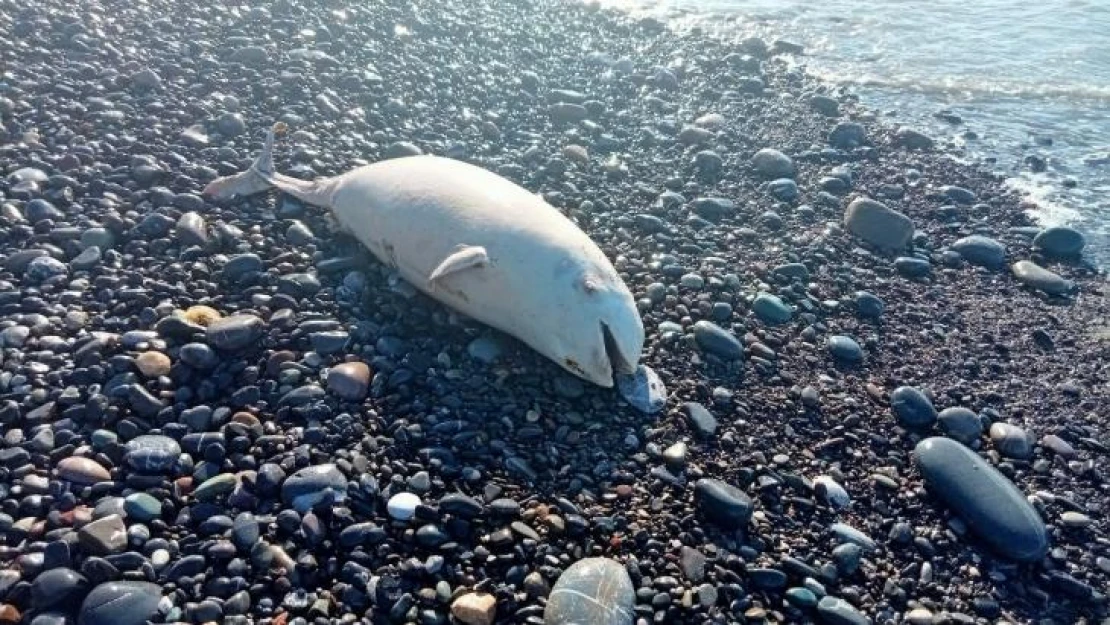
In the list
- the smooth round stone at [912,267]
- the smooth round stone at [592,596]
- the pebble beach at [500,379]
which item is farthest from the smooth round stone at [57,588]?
the smooth round stone at [912,267]

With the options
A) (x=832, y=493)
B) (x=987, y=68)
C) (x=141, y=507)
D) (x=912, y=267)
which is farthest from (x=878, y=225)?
(x=987, y=68)

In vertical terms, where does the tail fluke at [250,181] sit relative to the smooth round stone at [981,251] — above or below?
above

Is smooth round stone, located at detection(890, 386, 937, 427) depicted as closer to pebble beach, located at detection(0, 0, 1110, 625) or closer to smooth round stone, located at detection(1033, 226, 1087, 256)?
pebble beach, located at detection(0, 0, 1110, 625)

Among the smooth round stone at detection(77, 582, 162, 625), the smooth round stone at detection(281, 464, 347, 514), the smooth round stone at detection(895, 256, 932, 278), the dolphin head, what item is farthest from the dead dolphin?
the smooth round stone at detection(895, 256, 932, 278)

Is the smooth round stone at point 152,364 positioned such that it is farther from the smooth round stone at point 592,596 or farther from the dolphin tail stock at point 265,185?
the smooth round stone at point 592,596

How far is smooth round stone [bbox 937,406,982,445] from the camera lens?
18.7 ft

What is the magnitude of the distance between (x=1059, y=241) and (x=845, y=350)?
3256 millimetres

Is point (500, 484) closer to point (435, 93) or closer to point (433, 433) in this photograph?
point (433, 433)

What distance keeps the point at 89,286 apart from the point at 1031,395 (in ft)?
21.4

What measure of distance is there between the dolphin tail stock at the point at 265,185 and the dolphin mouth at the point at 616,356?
266cm

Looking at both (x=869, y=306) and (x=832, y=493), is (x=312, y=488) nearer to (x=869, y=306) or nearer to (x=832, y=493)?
(x=832, y=493)

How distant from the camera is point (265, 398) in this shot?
5.18 meters

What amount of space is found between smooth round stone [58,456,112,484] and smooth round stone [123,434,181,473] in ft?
0.45

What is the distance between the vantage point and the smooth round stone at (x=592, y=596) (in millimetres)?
4082
